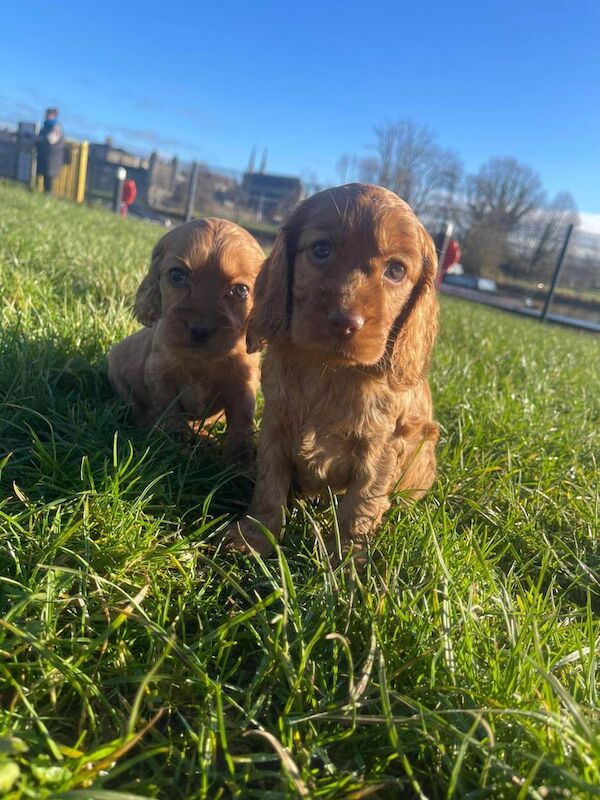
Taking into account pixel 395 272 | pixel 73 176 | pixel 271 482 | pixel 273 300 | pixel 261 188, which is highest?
pixel 261 188

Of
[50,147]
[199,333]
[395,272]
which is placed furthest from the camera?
[50,147]

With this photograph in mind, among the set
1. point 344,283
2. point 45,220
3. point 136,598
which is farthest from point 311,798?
point 45,220

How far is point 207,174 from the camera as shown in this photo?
2433 cm

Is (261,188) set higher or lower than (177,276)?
higher

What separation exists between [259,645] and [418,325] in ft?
4.17

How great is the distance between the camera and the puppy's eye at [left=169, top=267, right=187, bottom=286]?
2.48m

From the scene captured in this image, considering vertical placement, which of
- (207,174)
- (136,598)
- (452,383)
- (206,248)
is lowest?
(136,598)

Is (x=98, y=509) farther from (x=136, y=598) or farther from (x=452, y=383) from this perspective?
(x=452, y=383)

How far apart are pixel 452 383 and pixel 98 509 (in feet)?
9.44

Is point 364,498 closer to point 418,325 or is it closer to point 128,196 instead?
point 418,325

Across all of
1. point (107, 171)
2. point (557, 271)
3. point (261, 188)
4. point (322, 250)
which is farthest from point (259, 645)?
point (107, 171)

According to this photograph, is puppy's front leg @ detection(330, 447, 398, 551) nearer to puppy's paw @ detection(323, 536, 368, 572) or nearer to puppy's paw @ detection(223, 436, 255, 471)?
puppy's paw @ detection(323, 536, 368, 572)

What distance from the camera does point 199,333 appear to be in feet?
7.51

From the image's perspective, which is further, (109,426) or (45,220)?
(45,220)
